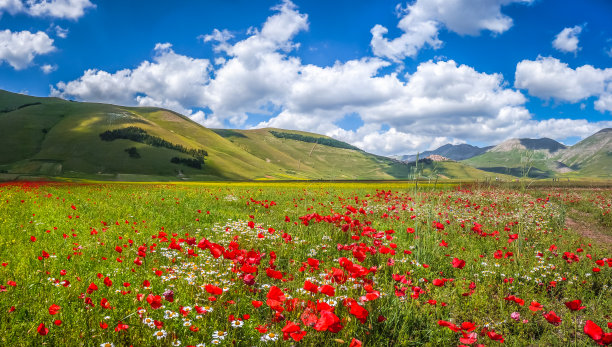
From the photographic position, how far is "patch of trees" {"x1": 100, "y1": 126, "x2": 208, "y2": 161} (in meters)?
142

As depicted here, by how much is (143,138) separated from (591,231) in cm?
16349

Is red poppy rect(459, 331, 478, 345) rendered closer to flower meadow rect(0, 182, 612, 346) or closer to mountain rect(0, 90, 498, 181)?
flower meadow rect(0, 182, 612, 346)

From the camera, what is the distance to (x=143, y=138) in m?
147

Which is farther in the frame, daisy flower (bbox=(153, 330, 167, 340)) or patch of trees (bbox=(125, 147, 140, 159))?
patch of trees (bbox=(125, 147, 140, 159))

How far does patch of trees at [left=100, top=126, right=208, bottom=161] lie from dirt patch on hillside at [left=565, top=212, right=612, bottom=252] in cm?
14353

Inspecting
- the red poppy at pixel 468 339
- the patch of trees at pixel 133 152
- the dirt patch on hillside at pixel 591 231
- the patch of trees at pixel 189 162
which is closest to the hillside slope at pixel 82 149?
the patch of trees at pixel 133 152

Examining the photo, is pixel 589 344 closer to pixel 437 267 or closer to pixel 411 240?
pixel 437 267

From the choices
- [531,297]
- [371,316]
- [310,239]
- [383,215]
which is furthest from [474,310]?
[383,215]

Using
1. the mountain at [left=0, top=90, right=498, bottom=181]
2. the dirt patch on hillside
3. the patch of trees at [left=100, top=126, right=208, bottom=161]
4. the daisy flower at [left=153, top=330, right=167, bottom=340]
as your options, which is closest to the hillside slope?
the mountain at [left=0, top=90, right=498, bottom=181]

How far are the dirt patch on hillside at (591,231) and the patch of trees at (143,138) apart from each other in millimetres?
143533

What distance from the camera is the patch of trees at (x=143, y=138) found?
466 feet

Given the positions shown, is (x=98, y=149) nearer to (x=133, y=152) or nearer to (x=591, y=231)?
(x=133, y=152)

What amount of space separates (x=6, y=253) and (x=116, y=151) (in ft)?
473

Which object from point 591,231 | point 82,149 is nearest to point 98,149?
point 82,149
